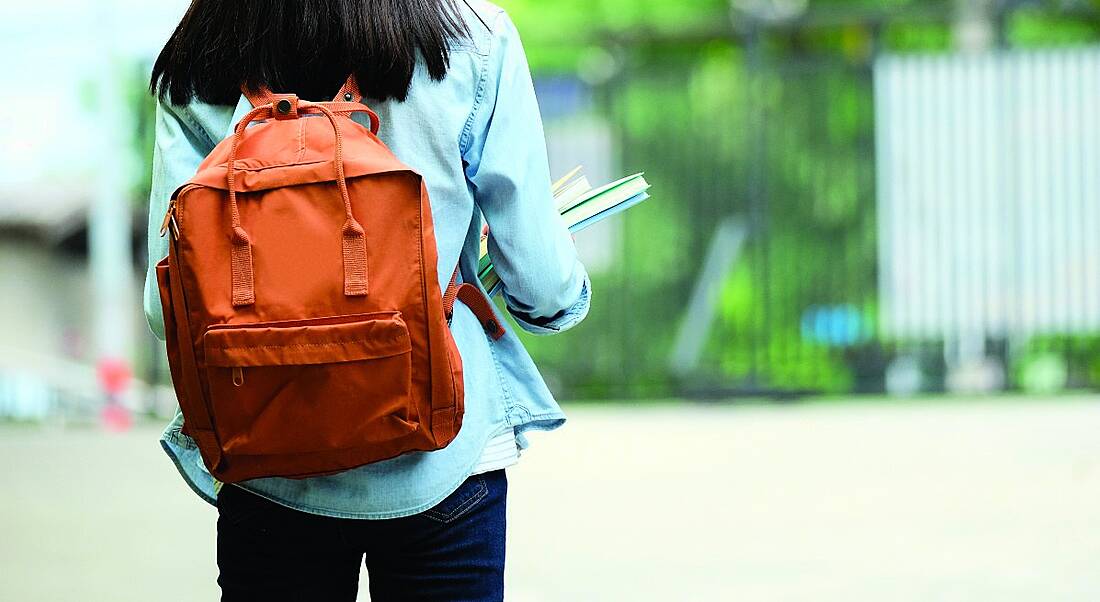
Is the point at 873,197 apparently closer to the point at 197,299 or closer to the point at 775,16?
the point at 775,16

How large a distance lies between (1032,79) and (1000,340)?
68.8 inches

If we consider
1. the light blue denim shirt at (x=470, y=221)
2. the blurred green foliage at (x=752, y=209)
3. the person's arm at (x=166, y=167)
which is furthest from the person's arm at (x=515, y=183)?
the blurred green foliage at (x=752, y=209)

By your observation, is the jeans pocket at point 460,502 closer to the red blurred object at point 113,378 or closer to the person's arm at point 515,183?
the person's arm at point 515,183

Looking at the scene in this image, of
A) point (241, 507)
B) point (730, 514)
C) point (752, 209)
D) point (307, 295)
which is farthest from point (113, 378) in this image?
point (307, 295)

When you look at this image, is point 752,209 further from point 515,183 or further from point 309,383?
point 309,383

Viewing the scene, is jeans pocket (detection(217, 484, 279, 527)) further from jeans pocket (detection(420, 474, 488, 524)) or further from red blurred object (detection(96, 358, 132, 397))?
red blurred object (detection(96, 358, 132, 397))

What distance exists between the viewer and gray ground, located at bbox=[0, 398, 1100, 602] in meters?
4.43

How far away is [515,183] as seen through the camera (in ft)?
5.99

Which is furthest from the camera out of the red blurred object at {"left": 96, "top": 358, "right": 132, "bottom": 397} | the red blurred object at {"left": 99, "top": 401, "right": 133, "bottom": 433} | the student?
the red blurred object at {"left": 96, "top": 358, "right": 132, "bottom": 397}

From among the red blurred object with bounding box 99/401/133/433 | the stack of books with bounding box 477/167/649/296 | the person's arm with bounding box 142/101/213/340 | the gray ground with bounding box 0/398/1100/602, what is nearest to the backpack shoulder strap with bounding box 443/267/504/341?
the stack of books with bounding box 477/167/649/296

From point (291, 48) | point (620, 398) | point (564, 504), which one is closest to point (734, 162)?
point (620, 398)

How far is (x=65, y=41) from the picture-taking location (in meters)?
16.5

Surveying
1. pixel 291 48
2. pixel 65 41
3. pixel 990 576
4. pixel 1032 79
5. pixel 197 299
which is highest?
pixel 65 41

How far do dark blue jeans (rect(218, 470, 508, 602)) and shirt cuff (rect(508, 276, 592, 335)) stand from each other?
0.23m
